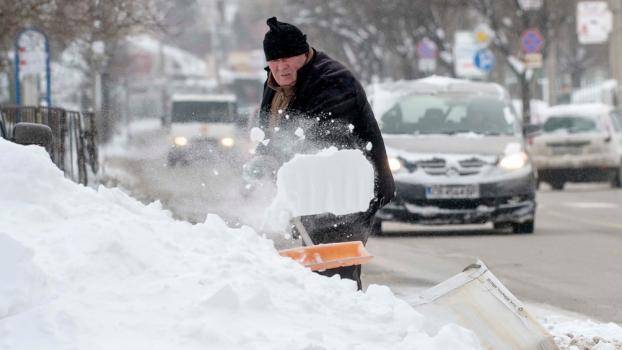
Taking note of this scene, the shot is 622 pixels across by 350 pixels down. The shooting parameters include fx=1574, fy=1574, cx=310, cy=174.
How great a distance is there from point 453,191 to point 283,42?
9.37 meters

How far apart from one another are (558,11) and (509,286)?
56541mm

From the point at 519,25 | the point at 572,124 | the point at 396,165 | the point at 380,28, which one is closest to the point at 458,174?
the point at 396,165

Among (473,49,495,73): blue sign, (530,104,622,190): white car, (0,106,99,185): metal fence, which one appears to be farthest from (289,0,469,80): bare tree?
(0,106,99,185): metal fence

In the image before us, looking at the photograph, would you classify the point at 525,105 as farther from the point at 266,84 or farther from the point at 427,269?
the point at 266,84

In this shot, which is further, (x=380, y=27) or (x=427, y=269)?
(x=380, y=27)

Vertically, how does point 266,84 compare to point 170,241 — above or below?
above

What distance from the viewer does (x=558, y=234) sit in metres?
16.6

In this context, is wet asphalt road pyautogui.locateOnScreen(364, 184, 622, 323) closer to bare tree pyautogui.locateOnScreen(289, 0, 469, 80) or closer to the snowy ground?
the snowy ground

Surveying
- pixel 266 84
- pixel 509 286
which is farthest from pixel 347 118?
pixel 509 286

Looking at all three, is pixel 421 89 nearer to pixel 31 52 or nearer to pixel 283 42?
pixel 31 52

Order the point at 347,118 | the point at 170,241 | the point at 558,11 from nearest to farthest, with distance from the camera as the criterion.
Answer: the point at 170,241
the point at 347,118
the point at 558,11

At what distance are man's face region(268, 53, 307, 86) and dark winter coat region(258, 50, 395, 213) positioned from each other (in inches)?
1.1

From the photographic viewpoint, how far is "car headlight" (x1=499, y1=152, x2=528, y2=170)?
16.4m

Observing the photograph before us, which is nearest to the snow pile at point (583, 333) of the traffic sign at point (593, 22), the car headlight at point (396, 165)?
the car headlight at point (396, 165)
